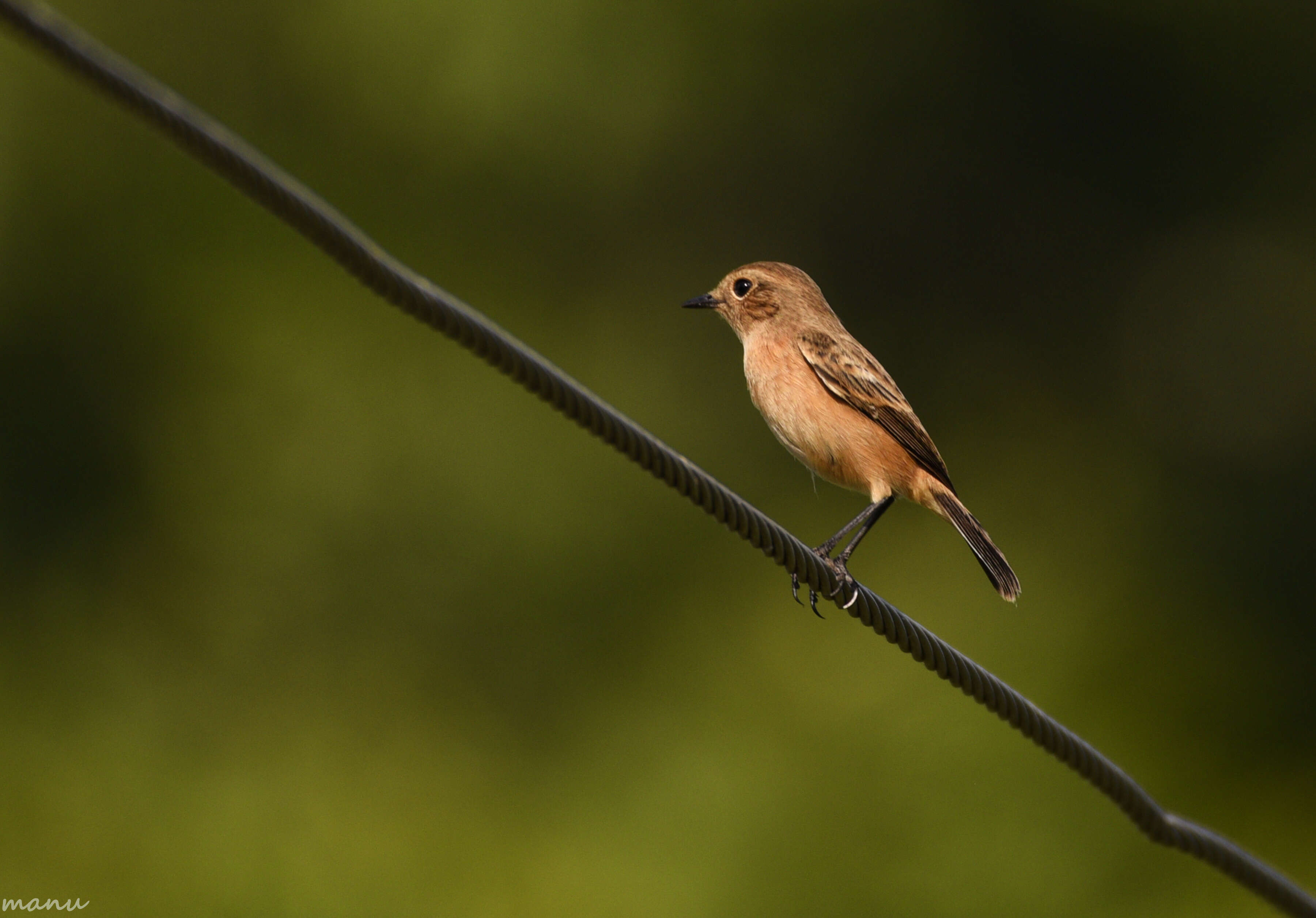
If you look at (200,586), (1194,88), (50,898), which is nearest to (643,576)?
(200,586)

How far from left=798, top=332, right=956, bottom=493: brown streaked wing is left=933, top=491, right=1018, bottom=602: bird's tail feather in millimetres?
68

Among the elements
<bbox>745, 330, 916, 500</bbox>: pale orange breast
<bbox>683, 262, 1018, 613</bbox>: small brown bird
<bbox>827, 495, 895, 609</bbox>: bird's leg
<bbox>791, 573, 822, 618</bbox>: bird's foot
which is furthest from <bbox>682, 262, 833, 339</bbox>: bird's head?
<bbox>791, 573, 822, 618</bbox>: bird's foot

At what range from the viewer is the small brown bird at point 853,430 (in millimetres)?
6602

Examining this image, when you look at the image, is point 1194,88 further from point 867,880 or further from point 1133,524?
point 867,880

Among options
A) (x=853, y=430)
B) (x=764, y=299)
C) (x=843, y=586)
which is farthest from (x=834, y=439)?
(x=843, y=586)

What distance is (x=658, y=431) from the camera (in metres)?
16.4

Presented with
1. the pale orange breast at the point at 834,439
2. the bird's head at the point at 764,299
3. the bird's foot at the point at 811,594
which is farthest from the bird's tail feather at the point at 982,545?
the bird's head at the point at 764,299

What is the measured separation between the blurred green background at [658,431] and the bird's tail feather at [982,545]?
19.1 ft

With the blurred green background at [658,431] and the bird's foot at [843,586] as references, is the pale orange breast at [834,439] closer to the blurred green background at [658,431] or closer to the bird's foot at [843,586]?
the bird's foot at [843,586]

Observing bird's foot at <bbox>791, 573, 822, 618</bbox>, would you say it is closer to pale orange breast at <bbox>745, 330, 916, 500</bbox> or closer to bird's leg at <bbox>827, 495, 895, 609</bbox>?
bird's leg at <bbox>827, 495, 895, 609</bbox>

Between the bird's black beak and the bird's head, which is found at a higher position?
the bird's head

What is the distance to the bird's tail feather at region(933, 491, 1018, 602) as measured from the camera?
21.5 ft

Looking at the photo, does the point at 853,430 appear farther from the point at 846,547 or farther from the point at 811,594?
the point at 811,594

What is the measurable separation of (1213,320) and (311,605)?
441 inches
